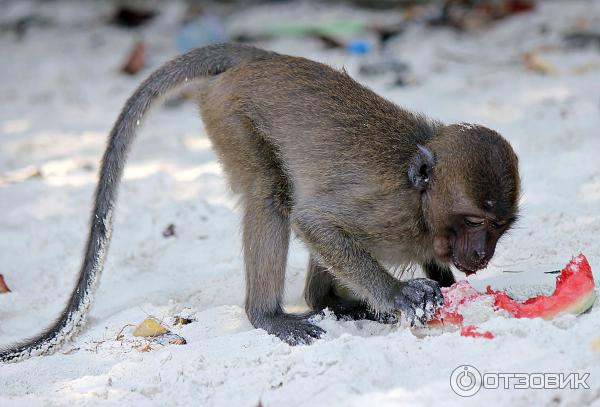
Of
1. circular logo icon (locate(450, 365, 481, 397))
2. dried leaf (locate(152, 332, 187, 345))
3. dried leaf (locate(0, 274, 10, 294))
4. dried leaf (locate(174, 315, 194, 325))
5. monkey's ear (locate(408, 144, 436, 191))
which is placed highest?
monkey's ear (locate(408, 144, 436, 191))

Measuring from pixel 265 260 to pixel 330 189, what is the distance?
1.45 ft

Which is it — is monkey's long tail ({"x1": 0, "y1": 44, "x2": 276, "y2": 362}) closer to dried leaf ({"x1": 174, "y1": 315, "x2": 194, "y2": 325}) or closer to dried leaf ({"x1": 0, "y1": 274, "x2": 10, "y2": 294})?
dried leaf ({"x1": 174, "y1": 315, "x2": 194, "y2": 325})

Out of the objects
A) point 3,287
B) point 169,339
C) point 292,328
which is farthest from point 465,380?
point 3,287

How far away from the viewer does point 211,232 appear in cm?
513

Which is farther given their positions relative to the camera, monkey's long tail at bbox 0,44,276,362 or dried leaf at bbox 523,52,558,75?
dried leaf at bbox 523,52,558,75

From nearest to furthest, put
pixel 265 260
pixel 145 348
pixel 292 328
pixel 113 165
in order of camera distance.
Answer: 1. pixel 145 348
2. pixel 292 328
3. pixel 265 260
4. pixel 113 165

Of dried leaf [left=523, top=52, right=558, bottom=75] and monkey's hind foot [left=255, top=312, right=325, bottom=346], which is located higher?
dried leaf [left=523, top=52, right=558, bottom=75]

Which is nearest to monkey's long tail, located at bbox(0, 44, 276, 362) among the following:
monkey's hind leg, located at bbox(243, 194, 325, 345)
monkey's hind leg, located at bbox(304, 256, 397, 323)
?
monkey's hind leg, located at bbox(243, 194, 325, 345)

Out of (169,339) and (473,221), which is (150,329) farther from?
(473,221)

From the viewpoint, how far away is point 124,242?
16.7 ft

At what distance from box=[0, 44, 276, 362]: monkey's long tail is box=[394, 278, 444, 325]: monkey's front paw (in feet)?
4.56

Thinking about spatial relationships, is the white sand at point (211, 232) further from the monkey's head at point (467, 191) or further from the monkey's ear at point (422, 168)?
the monkey's ear at point (422, 168)

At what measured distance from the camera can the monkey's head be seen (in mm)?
3453

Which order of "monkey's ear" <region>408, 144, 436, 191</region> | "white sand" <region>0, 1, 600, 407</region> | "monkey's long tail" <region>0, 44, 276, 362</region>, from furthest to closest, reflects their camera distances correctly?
"monkey's long tail" <region>0, 44, 276, 362</region> < "monkey's ear" <region>408, 144, 436, 191</region> < "white sand" <region>0, 1, 600, 407</region>
